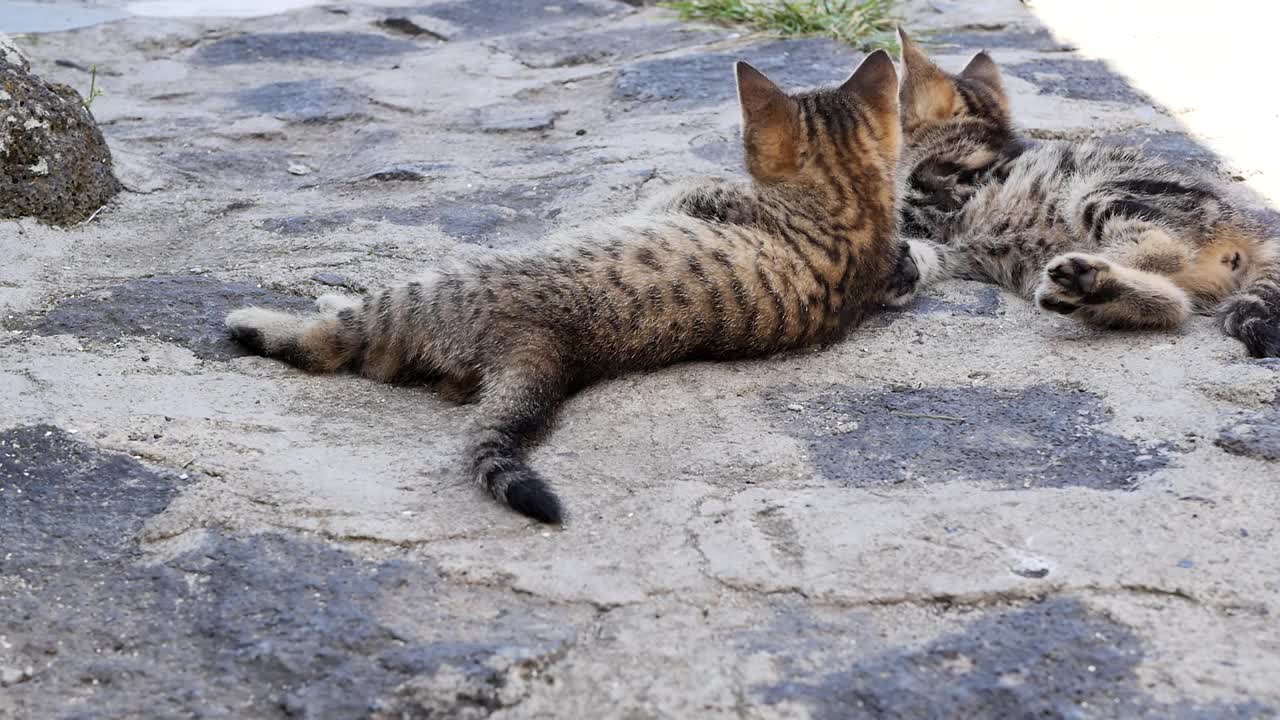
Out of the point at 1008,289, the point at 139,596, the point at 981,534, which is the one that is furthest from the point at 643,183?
the point at 139,596

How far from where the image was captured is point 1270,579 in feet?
7.41

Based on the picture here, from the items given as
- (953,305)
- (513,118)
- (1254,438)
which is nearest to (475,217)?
(513,118)

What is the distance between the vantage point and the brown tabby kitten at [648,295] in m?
3.28

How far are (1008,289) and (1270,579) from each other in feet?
6.99

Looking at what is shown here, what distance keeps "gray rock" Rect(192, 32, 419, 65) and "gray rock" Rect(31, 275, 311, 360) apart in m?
3.35

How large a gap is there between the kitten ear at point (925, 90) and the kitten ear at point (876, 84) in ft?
2.79

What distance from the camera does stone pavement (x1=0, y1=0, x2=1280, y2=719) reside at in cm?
201

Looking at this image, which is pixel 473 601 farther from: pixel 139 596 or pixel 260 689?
pixel 139 596

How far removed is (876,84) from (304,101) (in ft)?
10.1

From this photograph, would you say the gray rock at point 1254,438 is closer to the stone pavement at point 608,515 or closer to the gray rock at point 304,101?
the stone pavement at point 608,515

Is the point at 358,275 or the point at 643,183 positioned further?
the point at 643,183

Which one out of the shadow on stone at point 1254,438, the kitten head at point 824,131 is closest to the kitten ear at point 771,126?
the kitten head at point 824,131

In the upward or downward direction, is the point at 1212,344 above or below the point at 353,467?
above

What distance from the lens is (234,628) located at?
84.4 inches
